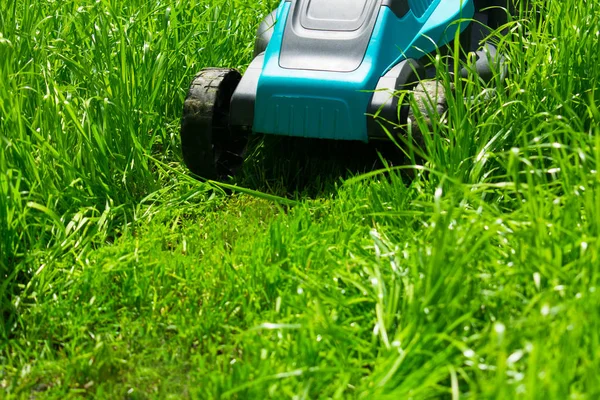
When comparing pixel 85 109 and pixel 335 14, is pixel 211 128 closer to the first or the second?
pixel 85 109

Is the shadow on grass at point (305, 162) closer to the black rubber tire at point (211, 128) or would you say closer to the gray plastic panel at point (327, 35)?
the black rubber tire at point (211, 128)

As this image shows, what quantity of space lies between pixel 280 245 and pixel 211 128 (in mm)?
773

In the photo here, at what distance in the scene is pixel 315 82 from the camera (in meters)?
2.88

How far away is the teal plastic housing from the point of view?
112 inches

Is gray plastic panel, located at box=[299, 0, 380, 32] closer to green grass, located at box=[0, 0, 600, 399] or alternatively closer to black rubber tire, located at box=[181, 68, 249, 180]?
black rubber tire, located at box=[181, 68, 249, 180]

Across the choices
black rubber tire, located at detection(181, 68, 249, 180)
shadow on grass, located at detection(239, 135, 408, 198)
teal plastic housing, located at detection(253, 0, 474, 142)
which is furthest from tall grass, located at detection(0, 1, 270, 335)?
teal plastic housing, located at detection(253, 0, 474, 142)

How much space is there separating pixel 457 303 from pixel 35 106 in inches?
70.4

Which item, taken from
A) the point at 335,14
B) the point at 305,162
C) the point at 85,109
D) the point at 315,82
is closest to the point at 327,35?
the point at 335,14

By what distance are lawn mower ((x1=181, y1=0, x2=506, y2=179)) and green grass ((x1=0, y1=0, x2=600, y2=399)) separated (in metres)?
0.15

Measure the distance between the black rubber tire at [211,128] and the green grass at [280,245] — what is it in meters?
0.09

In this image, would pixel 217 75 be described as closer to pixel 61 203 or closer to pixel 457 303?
pixel 61 203

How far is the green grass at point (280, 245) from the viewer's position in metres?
1.81

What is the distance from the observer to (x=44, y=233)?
2.45 meters

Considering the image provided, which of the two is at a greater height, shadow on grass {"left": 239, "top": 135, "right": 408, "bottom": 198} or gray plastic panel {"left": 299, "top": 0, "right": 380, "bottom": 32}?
gray plastic panel {"left": 299, "top": 0, "right": 380, "bottom": 32}
